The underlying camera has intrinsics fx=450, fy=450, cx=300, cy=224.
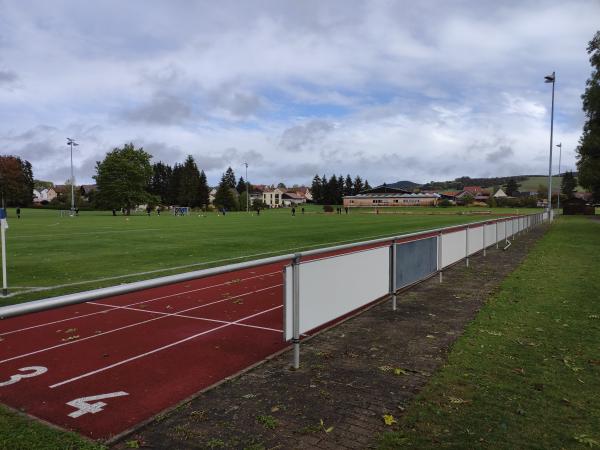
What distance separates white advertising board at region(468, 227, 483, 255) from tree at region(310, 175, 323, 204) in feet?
433

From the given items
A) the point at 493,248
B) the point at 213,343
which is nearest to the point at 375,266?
the point at 213,343

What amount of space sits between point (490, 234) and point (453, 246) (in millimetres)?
5633

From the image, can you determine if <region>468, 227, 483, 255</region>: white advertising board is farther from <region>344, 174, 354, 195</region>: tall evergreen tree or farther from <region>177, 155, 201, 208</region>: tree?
<region>344, 174, 354, 195</region>: tall evergreen tree

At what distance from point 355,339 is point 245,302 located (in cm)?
309

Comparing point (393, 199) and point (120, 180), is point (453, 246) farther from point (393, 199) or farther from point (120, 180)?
point (393, 199)

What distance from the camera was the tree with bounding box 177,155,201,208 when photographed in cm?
11362

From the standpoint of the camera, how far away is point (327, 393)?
14.4ft

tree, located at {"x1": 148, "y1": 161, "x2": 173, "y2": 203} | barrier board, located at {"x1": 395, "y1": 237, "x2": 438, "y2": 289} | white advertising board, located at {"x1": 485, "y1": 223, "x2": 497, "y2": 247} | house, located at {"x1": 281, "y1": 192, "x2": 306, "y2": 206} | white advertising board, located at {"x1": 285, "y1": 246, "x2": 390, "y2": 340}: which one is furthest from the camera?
house, located at {"x1": 281, "y1": 192, "x2": 306, "y2": 206}

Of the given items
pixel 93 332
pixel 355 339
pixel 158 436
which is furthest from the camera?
pixel 93 332

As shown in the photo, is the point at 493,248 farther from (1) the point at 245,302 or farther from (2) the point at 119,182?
(2) the point at 119,182

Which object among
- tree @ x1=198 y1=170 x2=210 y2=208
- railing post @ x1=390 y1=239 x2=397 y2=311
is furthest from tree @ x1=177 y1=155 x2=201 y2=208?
railing post @ x1=390 y1=239 x2=397 y2=311

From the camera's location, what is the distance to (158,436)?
3605 millimetres

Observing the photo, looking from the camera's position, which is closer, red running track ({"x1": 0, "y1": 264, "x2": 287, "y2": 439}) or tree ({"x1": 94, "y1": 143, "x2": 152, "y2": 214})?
red running track ({"x1": 0, "y1": 264, "x2": 287, "y2": 439})

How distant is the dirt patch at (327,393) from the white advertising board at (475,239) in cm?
621
